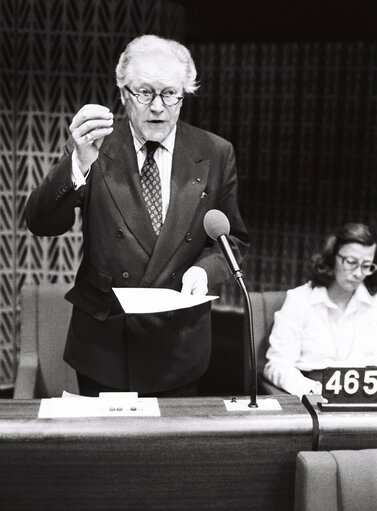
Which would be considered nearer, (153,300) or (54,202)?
(153,300)

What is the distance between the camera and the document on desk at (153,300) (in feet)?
4.84

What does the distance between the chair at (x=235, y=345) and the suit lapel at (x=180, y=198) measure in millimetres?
1030

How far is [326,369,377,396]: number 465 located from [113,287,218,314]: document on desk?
0.99 feet

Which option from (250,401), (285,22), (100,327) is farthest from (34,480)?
(285,22)

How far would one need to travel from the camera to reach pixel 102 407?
4.78 ft

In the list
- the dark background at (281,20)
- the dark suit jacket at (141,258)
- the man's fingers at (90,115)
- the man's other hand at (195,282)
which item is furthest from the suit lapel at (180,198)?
the dark background at (281,20)

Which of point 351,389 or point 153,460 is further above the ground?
point 351,389

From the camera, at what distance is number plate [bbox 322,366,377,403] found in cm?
146

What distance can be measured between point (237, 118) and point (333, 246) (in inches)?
132

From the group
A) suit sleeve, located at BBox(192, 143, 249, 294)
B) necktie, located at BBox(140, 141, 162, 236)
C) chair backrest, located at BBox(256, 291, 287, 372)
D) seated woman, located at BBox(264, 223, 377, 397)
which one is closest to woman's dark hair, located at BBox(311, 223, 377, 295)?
seated woman, located at BBox(264, 223, 377, 397)

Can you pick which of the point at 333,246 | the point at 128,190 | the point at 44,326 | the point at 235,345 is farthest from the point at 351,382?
the point at 235,345

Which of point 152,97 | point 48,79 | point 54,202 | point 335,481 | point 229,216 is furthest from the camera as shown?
point 48,79

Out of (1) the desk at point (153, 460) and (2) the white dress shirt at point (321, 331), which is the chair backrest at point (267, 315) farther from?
Result: (1) the desk at point (153, 460)

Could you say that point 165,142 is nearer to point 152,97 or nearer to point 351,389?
point 152,97
